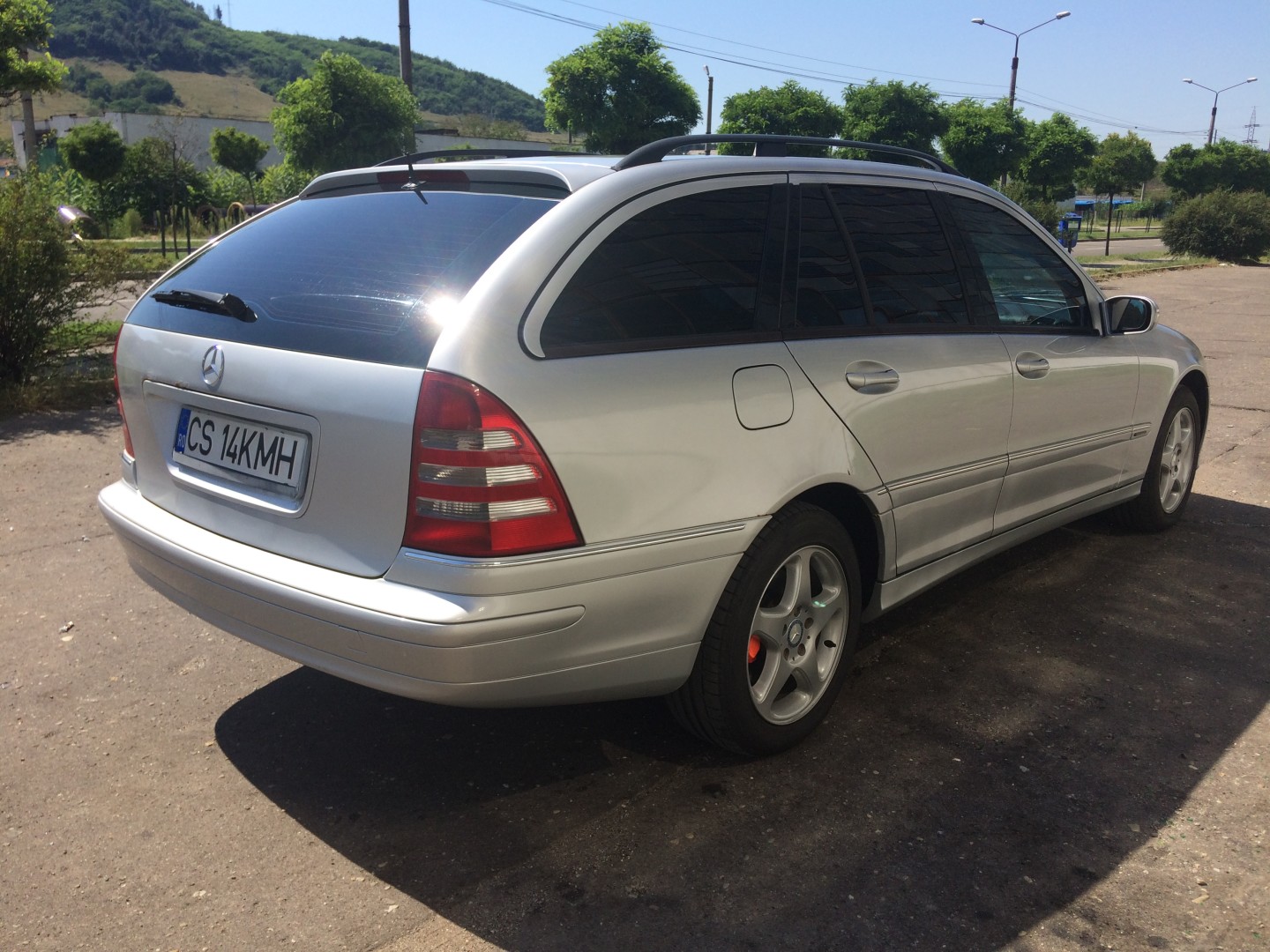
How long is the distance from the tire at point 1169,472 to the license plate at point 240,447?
13.1 feet

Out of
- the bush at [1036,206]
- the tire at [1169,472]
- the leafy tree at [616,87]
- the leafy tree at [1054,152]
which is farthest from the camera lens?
the leafy tree at [616,87]

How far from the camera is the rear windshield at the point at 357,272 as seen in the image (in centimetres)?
251

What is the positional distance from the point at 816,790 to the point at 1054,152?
123 ft

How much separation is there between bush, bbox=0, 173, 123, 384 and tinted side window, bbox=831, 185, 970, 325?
20.0 ft

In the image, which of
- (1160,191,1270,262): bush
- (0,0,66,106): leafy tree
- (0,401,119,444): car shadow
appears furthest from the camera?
(1160,191,1270,262): bush

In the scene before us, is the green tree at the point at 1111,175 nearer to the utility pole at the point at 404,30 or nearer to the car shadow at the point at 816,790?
the utility pole at the point at 404,30

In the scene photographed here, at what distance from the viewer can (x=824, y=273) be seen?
127 inches

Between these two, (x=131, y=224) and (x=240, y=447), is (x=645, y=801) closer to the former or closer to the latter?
(x=240, y=447)

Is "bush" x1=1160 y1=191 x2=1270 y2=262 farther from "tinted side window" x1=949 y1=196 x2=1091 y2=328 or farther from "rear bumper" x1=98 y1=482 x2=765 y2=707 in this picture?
"rear bumper" x1=98 y1=482 x2=765 y2=707

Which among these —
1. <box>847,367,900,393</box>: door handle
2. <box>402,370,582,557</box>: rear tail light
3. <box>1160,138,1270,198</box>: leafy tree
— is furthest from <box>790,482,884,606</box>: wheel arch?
<box>1160,138,1270,198</box>: leafy tree

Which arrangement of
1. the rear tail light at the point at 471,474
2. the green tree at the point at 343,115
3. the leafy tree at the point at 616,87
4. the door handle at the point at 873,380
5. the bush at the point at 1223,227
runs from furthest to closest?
the leafy tree at the point at 616,87
the bush at the point at 1223,227
the green tree at the point at 343,115
the door handle at the point at 873,380
the rear tail light at the point at 471,474

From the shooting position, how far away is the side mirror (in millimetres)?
4523

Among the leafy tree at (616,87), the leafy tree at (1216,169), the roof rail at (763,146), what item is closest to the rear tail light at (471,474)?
the roof rail at (763,146)

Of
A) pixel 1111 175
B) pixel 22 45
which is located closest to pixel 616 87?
pixel 1111 175
